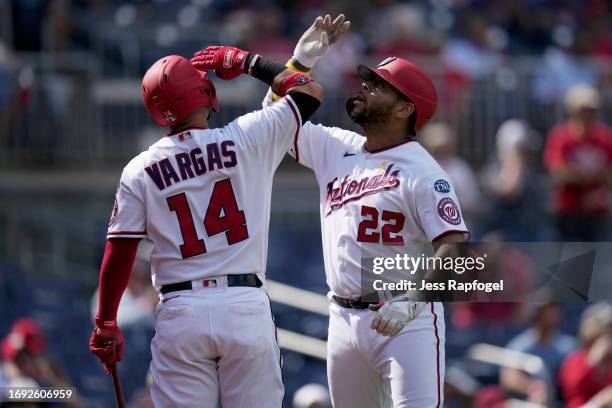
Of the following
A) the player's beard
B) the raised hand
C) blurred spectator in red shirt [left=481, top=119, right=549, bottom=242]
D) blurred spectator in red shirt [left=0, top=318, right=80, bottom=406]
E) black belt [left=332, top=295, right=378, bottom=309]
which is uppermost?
the raised hand

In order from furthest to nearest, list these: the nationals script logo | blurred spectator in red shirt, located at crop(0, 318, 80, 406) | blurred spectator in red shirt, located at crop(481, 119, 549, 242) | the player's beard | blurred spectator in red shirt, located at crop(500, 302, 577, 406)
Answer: blurred spectator in red shirt, located at crop(481, 119, 549, 242), blurred spectator in red shirt, located at crop(500, 302, 577, 406), blurred spectator in red shirt, located at crop(0, 318, 80, 406), the player's beard, the nationals script logo

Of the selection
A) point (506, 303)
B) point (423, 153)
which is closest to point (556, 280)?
point (423, 153)

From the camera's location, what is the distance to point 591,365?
27.4 ft

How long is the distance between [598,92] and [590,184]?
1.94 meters

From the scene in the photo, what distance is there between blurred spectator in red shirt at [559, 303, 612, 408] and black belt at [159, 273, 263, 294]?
342 centimetres

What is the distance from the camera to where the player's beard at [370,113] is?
5805 mm

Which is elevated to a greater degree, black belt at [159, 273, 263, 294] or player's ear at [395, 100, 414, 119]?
player's ear at [395, 100, 414, 119]

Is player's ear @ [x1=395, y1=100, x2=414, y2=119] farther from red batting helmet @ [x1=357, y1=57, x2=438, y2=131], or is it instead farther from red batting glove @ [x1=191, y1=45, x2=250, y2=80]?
red batting glove @ [x1=191, y1=45, x2=250, y2=80]

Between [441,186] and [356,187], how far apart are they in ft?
1.27

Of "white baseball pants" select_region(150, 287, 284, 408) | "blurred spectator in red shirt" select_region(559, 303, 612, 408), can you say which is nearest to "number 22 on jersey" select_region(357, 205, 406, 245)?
"white baseball pants" select_region(150, 287, 284, 408)

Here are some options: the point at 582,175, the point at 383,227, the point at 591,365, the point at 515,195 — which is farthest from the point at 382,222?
the point at 582,175

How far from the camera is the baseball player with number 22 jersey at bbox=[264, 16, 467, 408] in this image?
555cm

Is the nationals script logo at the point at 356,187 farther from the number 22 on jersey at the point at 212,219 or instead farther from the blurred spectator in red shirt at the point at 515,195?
the blurred spectator in red shirt at the point at 515,195

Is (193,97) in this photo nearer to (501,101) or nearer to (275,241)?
(275,241)
